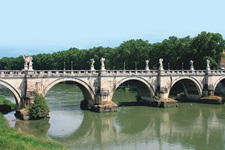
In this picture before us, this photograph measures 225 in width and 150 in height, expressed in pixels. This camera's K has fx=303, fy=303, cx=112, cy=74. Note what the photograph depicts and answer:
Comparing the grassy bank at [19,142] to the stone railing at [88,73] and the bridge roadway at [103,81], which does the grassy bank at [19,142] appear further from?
the stone railing at [88,73]

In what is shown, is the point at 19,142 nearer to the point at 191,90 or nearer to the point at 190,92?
the point at 191,90

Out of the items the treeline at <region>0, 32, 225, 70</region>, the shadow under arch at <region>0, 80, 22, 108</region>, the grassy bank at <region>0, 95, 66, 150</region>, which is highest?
the treeline at <region>0, 32, 225, 70</region>

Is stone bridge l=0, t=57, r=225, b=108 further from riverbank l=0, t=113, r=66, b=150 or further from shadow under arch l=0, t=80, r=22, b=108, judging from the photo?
riverbank l=0, t=113, r=66, b=150

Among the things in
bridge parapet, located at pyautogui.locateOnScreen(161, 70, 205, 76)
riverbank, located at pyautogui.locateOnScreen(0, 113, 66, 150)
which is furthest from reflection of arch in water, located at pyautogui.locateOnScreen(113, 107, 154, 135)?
riverbank, located at pyautogui.locateOnScreen(0, 113, 66, 150)

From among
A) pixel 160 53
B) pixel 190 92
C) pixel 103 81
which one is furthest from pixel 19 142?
pixel 160 53

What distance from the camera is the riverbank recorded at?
64.2 ft

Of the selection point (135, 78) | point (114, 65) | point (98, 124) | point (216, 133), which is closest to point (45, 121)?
point (98, 124)

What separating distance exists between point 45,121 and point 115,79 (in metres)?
12.5

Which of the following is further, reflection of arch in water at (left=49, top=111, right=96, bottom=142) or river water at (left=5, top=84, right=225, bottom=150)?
reflection of arch in water at (left=49, top=111, right=96, bottom=142)

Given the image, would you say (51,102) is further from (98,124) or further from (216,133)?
(216,133)

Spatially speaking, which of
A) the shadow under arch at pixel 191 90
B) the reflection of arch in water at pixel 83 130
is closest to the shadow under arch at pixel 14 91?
the reflection of arch in water at pixel 83 130

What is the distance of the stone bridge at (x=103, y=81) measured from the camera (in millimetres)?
35938

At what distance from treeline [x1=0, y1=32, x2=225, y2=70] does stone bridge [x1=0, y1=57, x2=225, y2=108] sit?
6.68 meters

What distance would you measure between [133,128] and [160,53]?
35658mm
